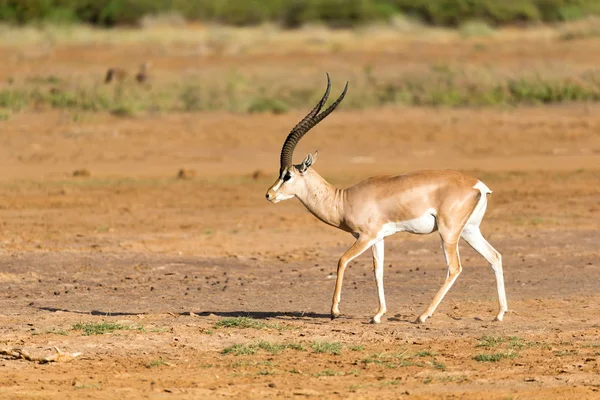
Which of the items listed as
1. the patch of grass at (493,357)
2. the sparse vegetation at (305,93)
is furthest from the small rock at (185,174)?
the patch of grass at (493,357)

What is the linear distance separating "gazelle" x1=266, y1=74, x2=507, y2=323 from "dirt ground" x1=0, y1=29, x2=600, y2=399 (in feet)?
1.81

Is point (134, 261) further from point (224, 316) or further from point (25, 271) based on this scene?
point (224, 316)

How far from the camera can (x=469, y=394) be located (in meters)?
8.94

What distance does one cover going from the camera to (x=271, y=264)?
599 inches

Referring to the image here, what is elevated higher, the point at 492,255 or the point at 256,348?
the point at 492,255

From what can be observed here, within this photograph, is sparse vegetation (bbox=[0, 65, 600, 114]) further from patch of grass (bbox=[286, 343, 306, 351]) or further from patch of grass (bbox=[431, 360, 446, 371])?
patch of grass (bbox=[431, 360, 446, 371])

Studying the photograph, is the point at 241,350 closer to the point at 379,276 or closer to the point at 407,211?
the point at 379,276

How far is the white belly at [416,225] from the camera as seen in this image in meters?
11.3

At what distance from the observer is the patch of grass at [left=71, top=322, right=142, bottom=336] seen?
35.8 ft

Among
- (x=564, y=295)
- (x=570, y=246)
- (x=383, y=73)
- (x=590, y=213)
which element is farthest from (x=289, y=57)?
(x=564, y=295)

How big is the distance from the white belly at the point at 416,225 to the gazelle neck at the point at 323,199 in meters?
0.47

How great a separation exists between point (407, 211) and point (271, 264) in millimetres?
4187

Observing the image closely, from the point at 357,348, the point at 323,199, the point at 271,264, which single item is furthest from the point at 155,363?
the point at 271,264

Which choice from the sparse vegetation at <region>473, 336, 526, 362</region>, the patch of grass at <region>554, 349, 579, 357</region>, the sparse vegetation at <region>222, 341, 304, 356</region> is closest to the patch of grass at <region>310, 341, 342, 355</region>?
the sparse vegetation at <region>222, 341, 304, 356</region>
